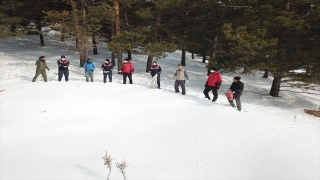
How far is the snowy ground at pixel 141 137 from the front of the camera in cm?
630

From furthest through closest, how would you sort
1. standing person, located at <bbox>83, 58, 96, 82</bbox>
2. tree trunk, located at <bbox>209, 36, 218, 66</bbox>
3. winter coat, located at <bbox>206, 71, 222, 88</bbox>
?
1. tree trunk, located at <bbox>209, 36, 218, 66</bbox>
2. standing person, located at <bbox>83, 58, 96, 82</bbox>
3. winter coat, located at <bbox>206, 71, 222, 88</bbox>

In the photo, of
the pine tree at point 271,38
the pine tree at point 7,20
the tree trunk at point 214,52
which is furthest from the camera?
the pine tree at point 7,20

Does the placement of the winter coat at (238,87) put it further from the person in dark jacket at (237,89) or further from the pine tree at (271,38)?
the pine tree at (271,38)

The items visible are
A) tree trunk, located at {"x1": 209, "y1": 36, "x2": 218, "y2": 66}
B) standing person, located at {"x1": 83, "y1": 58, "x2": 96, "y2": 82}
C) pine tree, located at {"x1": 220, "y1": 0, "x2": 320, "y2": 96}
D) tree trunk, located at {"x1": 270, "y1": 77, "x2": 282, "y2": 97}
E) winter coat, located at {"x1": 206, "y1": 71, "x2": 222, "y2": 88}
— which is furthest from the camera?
tree trunk, located at {"x1": 209, "y1": 36, "x2": 218, "y2": 66}

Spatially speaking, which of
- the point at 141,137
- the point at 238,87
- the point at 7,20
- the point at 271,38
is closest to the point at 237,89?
the point at 238,87

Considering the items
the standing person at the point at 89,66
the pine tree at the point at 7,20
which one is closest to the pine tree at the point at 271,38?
the standing person at the point at 89,66

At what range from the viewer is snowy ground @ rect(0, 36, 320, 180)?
6297mm

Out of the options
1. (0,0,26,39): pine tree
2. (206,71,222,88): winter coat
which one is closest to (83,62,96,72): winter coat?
(206,71,222,88): winter coat

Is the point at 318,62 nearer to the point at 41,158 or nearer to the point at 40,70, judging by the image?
the point at 41,158

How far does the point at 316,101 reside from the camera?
15609mm

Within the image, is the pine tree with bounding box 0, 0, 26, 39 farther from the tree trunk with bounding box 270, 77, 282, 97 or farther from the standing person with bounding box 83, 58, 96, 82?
the tree trunk with bounding box 270, 77, 282, 97

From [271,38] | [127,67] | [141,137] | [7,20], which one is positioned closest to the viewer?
[141,137]

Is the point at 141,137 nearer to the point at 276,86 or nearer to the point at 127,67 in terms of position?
the point at 127,67

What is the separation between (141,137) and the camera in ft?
27.0
